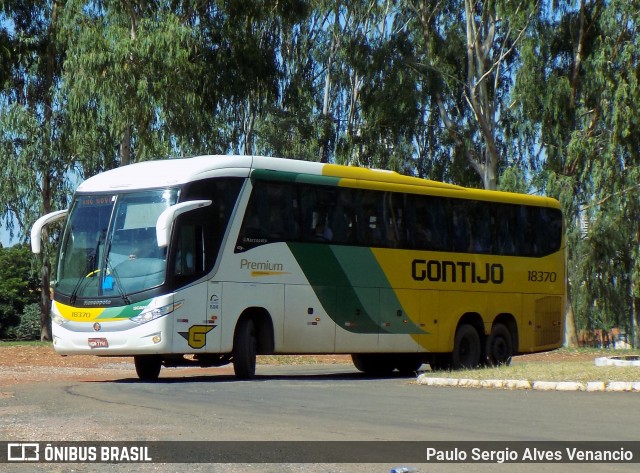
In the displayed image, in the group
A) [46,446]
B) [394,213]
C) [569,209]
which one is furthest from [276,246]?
[569,209]

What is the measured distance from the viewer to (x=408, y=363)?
24844mm

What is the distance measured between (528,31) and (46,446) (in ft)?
116

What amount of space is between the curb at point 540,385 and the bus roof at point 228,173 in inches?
178

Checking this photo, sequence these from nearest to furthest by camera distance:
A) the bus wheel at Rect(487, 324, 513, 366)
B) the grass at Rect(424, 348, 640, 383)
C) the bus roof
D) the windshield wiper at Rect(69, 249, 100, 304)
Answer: the grass at Rect(424, 348, 640, 383)
the windshield wiper at Rect(69, 249, 100, 304)
the bus roof
the bus wheel at Rect(487, 324, 513, 366)

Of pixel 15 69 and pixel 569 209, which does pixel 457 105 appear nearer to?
→ pixel 569 209

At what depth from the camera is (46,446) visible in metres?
10.0

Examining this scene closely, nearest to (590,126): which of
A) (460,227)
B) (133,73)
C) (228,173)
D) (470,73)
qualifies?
(470,73)

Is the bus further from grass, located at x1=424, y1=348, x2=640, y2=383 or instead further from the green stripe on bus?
grass, located at x1=424, y1=348, x2=640, y2=383

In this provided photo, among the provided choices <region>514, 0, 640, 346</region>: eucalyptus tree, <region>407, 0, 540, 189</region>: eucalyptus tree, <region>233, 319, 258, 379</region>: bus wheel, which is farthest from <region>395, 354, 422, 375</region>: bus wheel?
<region>407, 0, 540, 189</region>: eucalyptus tree

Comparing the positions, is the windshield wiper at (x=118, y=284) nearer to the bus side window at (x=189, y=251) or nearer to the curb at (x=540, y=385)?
the bus side window at (x=189, y=251)

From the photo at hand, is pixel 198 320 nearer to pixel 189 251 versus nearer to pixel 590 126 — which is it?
pixel 189 251

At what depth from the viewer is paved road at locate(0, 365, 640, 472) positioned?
10938mm

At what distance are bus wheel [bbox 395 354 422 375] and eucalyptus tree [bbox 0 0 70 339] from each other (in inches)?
770

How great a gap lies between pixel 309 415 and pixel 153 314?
20.8ft
